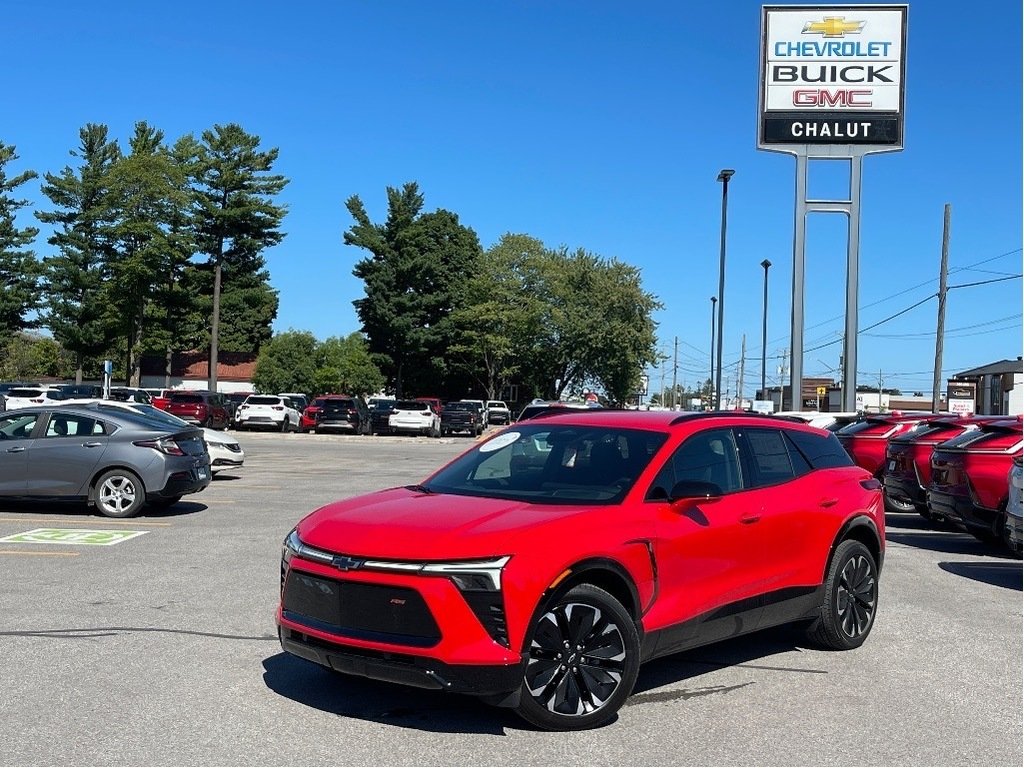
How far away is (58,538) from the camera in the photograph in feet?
39.8

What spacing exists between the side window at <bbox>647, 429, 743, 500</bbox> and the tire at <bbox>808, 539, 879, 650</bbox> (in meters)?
1.22

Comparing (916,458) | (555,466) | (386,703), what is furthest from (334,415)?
(386,703)

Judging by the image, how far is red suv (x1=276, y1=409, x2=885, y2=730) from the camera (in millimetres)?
5227

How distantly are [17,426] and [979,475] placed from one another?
40.0ft

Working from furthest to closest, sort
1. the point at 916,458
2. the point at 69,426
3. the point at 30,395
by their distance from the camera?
the point at 30,395 → the point at 916,458 → the point at 69,426

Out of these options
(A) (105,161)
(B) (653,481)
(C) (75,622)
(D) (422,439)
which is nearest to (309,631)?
(B) (653,481)

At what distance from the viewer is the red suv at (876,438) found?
18.1 m

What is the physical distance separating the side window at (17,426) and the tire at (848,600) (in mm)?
10825

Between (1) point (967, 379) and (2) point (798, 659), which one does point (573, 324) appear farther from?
(2) point (798, 659)

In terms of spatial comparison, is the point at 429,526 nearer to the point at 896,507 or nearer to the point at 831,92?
the point at 896,507

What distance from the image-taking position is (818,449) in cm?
793

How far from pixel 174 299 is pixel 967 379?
180 ft

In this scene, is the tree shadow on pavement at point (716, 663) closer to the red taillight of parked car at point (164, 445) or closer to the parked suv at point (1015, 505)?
the parked suv at point (1015, 505)

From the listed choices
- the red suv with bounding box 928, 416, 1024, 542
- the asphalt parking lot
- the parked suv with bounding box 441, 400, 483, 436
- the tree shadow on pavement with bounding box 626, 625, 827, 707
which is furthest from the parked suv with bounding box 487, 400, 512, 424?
the tree shadow on pavement with bounding box 626, 625, 827, 707
